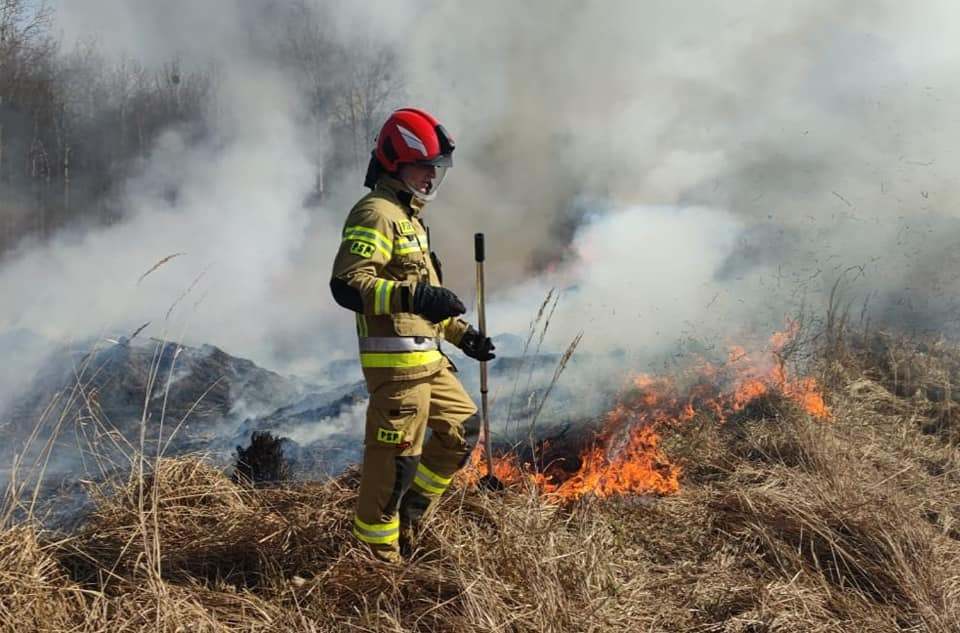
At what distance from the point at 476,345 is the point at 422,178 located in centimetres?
78

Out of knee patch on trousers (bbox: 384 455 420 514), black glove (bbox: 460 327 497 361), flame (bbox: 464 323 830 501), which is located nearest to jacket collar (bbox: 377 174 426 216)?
black glove (bbox: 460 327 497 361)

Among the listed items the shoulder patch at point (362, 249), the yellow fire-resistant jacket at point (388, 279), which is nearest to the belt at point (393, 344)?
the yellow fire-resistant jacket at point (388, 279)

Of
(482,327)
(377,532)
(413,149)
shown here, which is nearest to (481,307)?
(482,327)

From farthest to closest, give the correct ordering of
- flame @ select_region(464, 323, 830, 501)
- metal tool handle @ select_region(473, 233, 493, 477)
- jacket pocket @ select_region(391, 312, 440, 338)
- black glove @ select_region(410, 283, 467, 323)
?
flame @ select_region(464, 323, 830, 501) → metal tool handle @ select_region(473, 233, 493, 477) → jacket pocket @ select_region(391, 312, 440, 338) → black glove @ select_region(410, 283, 467, 323)

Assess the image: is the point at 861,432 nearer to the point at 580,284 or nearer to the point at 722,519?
the point at 722,519

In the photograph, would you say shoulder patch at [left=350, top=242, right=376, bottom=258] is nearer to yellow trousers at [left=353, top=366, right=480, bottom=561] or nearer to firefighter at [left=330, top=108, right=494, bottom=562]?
firefighter at [left=330, top=108, right=494, bottom=562]

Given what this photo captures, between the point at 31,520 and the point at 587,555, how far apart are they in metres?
2.19

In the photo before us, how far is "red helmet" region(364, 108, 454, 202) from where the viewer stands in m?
2.75

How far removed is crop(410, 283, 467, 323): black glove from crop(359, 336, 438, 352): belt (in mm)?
186

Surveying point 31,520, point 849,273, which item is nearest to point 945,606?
point 31,520

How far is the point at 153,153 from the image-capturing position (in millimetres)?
15086

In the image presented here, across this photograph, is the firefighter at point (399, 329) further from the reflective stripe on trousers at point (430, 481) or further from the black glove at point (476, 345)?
the black glove at point (476, 345)

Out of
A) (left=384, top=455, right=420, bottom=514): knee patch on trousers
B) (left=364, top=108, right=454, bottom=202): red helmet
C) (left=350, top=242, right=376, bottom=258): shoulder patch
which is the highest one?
(left=364, top=108, right=454, bottom=202): red helmet

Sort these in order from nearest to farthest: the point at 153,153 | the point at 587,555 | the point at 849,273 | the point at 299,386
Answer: the point at 587,555, the point at 849,273, the point at 299,386, the point at 153,153
